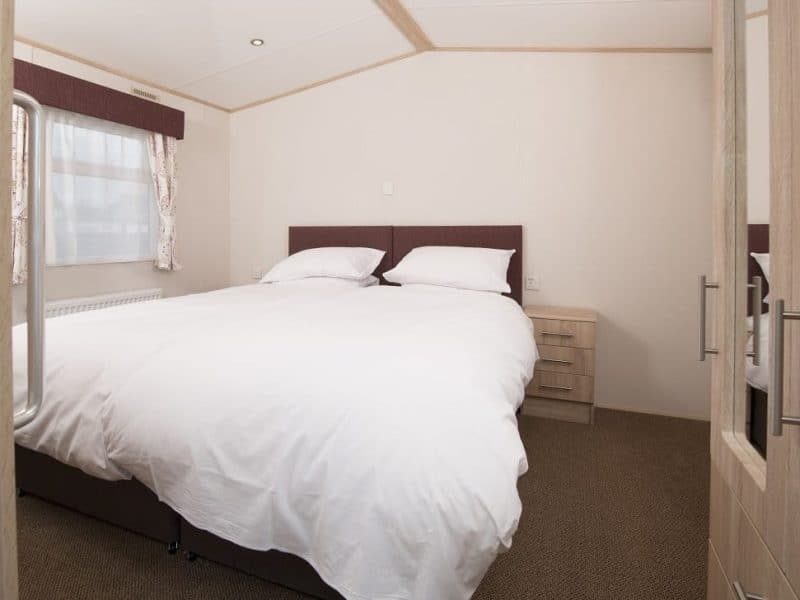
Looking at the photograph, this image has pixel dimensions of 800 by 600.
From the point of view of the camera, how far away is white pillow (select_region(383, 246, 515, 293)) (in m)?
3.08

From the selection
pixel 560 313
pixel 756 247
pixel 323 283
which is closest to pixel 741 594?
pixel 756 247

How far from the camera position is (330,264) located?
3408 millimetres

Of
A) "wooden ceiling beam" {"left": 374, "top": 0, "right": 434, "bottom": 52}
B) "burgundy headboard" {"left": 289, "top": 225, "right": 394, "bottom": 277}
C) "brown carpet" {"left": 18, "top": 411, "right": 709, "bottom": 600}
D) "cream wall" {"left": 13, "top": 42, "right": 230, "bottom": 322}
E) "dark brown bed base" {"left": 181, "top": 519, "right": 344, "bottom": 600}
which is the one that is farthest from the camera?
"burgundy headboard" {"left": 289, "top": 225, "right": 394, "bottom": 277}

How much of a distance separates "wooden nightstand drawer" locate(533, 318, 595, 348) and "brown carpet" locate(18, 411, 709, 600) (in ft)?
2.47

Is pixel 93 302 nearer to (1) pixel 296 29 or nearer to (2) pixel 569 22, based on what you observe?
(1) pixel 296 29

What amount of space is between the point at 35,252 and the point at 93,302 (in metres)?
2.94

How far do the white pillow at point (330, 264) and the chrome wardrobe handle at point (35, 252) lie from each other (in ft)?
8.70

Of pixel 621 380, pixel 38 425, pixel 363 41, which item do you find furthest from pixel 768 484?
pixel 363 41

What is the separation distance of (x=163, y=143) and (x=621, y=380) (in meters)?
3.49

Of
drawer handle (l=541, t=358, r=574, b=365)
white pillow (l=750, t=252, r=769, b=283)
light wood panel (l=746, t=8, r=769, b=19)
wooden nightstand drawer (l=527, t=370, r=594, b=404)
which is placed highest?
light wood panel (l=746, t=8, r=769, b=19)

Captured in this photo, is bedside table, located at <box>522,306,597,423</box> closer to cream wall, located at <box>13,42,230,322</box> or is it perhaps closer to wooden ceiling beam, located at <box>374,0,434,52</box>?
wooden ceiling beam, located at <box>374,0,434,52</box>

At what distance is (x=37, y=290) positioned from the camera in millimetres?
712

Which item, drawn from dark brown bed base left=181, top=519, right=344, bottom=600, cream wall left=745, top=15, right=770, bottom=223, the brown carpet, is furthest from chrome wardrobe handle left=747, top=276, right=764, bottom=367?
dark brown bed base left=181, top=519, right=344, bottom=600

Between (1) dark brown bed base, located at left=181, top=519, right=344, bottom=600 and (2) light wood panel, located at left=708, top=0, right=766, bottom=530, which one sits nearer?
(2) light wood panel, located at left=708, top=0, right=766, bottom=530
